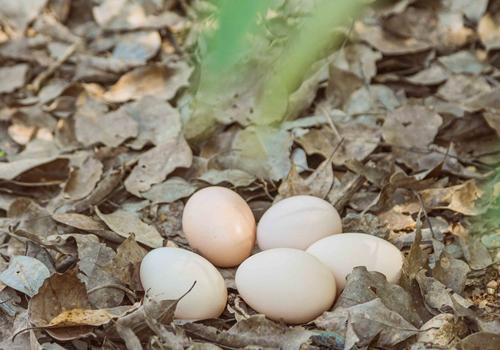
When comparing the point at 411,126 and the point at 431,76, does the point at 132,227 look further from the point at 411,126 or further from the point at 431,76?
the point at 431,76

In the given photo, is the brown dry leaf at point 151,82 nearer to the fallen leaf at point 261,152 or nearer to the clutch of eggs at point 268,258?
the fallen leaf at point 261,152

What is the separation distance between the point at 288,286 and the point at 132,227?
488mm

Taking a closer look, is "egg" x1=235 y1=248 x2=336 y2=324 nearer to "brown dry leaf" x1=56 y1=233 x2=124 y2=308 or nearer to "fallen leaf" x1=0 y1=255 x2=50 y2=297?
"brown dry leaf" x1=56 y1=233 x2=124 y2=308

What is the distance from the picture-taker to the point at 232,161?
2.03 m

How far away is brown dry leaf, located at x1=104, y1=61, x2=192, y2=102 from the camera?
237cm

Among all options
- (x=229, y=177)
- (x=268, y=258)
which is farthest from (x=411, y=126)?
(x=268, y=258)

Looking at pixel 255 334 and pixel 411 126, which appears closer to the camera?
pixel 255 334

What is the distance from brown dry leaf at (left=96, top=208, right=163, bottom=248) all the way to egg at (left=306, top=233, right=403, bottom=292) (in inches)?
15.2

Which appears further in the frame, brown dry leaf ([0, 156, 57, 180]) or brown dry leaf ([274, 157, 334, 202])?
brown dry leaf ([0, 156, 57, 180])

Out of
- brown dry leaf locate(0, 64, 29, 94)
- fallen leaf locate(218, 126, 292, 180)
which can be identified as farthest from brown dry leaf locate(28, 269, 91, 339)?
brown dry leaf locate(0, 64, 29, 94)

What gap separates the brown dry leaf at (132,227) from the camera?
67.9 inches

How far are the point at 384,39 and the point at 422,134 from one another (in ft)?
1.61

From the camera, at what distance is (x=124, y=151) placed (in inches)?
84.2

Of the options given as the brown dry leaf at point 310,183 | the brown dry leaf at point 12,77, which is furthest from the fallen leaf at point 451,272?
the brown dry leaf at point 12,77
